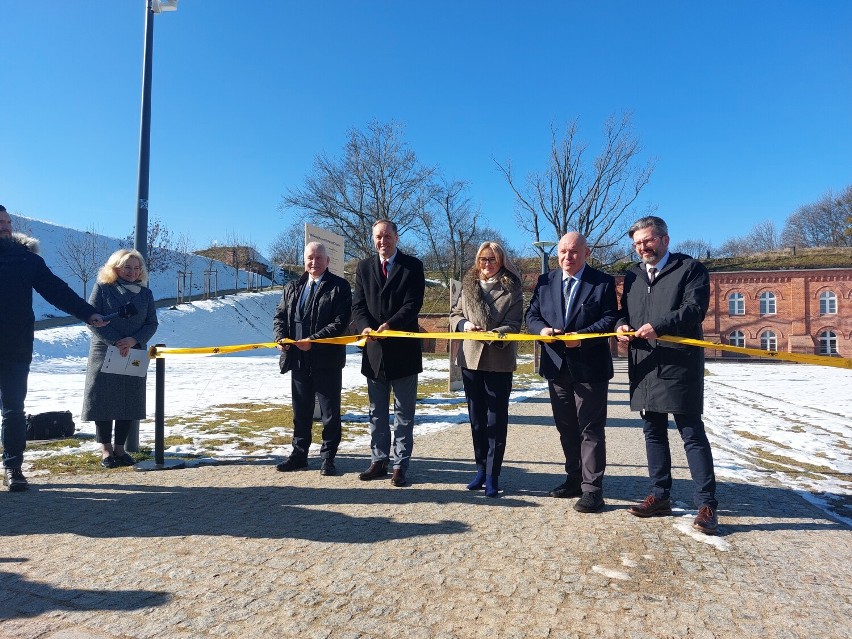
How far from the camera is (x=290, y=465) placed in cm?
481

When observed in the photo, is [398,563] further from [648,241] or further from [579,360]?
[648,241]

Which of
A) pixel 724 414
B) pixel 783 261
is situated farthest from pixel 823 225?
pixel 724 414

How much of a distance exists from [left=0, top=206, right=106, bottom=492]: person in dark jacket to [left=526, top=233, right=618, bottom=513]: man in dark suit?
12.7 ft

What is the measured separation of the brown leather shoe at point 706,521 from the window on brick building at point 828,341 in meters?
47.9

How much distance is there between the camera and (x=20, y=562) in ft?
9.17

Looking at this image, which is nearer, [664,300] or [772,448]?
[664,300]

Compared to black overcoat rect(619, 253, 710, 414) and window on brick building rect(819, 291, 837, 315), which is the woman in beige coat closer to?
black overcoat rect(619, 253, 710, 414)

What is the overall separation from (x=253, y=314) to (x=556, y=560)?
3676 centimetres

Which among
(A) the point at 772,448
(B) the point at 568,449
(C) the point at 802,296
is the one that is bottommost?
(A) the point at 772,448

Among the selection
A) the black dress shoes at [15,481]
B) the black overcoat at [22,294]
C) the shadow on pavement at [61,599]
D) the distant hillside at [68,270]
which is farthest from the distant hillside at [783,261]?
the shadow on pavement at [61,599]

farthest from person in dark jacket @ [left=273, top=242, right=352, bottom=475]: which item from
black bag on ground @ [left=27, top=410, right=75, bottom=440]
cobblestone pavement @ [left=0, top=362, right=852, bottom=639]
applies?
black bag on ground @ [left=27, top=410, right=75, bottom=440]

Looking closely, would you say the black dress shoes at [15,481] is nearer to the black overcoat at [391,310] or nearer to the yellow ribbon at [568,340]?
the yellow ribbon at [568,340]

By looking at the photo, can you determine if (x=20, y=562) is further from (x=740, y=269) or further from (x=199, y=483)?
(x=740, y=269)

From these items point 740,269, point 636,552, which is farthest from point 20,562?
point 740,269
